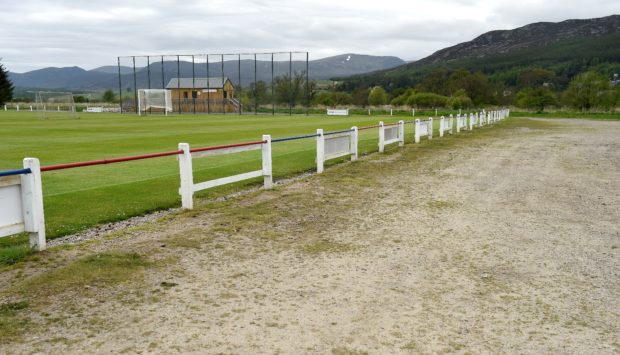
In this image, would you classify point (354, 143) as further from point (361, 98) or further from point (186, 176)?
point (361, 98)

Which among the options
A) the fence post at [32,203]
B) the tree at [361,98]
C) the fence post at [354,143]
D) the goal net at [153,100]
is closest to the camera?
the fence post at [32,203]

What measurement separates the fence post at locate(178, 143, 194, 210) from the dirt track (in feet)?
1.10

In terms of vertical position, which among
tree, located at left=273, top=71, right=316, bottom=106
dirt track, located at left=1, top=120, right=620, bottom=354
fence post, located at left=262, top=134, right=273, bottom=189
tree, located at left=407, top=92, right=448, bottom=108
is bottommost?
dirt track, located at left=1, top=120, right=620, bottom=354

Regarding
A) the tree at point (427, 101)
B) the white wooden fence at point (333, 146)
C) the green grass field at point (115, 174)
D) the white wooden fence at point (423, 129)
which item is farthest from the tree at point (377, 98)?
the white wooden fence at point (333, 146)

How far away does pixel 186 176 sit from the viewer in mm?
8906

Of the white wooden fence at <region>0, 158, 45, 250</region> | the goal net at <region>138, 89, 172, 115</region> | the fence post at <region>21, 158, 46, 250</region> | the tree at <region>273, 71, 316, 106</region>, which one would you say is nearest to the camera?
the white wooden fence at <region>0, 158, 45, 250</region>

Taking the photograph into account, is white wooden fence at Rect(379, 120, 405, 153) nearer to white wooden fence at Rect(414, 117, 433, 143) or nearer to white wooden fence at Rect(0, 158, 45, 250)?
white wooden fence at Rect(414, 117, 433, 143)

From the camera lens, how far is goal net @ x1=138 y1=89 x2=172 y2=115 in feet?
237

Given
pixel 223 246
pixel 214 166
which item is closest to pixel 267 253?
pixel 223 246

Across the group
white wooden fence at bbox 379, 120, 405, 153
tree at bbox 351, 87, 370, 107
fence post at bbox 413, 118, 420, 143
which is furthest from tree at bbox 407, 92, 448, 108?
white wooden fence at bbox 379, 120, 405, 153

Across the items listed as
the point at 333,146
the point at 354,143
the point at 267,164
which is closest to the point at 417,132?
the point at 354,143

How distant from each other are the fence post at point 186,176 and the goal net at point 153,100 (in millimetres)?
65154

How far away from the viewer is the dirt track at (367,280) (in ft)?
13.3

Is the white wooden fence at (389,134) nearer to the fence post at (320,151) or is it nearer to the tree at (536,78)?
the fence post at (320,151)
